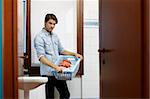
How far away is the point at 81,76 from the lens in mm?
→ 3971

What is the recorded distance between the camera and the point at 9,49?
151 centimetres

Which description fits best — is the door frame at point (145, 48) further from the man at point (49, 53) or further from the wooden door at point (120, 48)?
the man at point (49, 53)

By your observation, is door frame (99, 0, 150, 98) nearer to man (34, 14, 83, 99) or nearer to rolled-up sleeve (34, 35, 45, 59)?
man (34, 14, 83, 99)

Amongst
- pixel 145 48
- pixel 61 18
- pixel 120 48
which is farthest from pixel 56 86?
pixel 145 48

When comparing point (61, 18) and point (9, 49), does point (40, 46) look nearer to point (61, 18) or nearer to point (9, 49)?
point (61, 18)

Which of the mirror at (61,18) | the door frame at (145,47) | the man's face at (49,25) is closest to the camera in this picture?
the door frame at (145,47)

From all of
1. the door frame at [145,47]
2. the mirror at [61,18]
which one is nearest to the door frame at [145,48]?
the door frame at [145,47]

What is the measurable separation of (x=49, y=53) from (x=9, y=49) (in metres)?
1.92

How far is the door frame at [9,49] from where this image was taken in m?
1.50

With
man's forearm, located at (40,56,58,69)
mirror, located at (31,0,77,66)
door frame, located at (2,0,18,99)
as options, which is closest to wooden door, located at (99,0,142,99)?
door frame, located at (2,0,18,99)

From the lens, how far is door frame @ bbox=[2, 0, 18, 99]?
150 cm

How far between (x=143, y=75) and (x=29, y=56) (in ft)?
8.38

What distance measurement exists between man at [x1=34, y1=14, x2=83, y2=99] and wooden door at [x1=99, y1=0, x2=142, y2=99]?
1118 mm

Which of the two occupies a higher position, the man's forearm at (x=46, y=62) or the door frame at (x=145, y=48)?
the door frame at (x=145, y=48)
